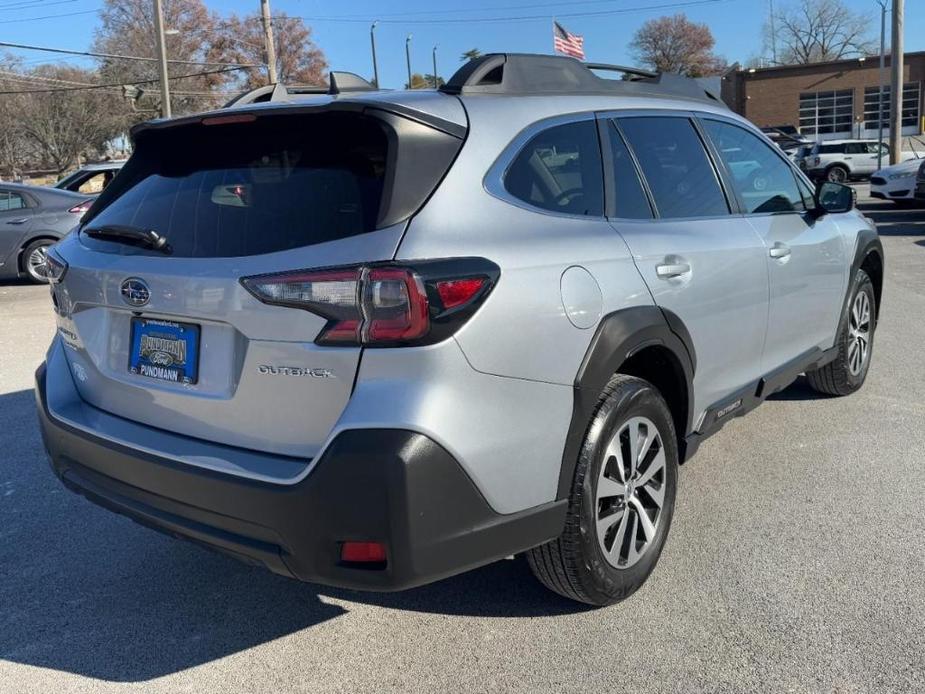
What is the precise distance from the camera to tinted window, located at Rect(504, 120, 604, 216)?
2807mm

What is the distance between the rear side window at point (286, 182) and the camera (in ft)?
8.10

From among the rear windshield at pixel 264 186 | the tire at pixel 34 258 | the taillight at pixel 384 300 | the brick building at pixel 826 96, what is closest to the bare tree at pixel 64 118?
the brick building at pixel 826 96

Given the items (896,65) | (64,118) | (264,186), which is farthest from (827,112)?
(264,186)

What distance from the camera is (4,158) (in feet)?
174

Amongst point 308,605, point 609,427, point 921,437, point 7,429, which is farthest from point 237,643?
point 921,437

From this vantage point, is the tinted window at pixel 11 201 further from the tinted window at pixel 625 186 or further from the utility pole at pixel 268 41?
the utility pole at pixel 268 41

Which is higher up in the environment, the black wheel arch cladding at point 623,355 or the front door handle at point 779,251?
the front door handle at point 779,251

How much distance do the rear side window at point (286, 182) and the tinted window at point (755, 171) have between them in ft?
6.64

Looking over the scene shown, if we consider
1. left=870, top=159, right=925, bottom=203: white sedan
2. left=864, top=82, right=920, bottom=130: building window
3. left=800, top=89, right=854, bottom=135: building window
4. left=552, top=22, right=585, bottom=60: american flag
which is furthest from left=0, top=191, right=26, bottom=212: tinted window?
left=800, top=89, right=854, bottom=135: building window

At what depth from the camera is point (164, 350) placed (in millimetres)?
2725

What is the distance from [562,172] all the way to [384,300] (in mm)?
1017

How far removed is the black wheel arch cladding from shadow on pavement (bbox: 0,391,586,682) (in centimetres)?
79

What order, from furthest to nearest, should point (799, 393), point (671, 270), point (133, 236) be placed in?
1. point (799, 393)
2. point (671, 270)
3. point (133, 236)

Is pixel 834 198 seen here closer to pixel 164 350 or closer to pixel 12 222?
pixel 164 350
